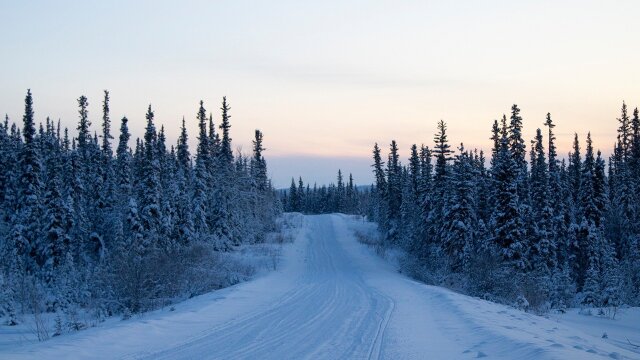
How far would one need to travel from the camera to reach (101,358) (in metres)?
9.37

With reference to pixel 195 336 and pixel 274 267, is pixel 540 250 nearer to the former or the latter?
pixel 274 267

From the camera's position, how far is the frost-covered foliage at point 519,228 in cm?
3834

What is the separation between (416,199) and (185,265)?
1431 inches

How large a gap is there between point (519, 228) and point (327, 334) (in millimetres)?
32765

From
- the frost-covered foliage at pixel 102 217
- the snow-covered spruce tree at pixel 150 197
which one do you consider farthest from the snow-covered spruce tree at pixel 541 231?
the snow-covered spruce tree at pixel 150 197

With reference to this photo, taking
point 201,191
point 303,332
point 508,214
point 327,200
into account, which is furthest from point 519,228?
point 327,200

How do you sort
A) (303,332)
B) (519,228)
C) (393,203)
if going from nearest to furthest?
(303,332), (519,228), (393,203)

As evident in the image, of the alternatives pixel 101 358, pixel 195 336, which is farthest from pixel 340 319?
pixel 101 358

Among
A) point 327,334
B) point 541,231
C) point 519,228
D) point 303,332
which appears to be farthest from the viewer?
point 541,231

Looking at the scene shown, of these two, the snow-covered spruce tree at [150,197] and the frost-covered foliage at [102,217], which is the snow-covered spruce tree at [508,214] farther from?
the snow-covered spruce tree at [150,197]

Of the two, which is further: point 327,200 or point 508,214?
point 327,200

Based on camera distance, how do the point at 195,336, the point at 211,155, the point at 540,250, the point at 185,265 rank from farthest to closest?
the point at 211,155
the point at 540,250
the point at 185,265
the point at 195,336

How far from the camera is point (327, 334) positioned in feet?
41.1

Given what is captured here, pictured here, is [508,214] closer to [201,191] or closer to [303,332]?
[201,191]
